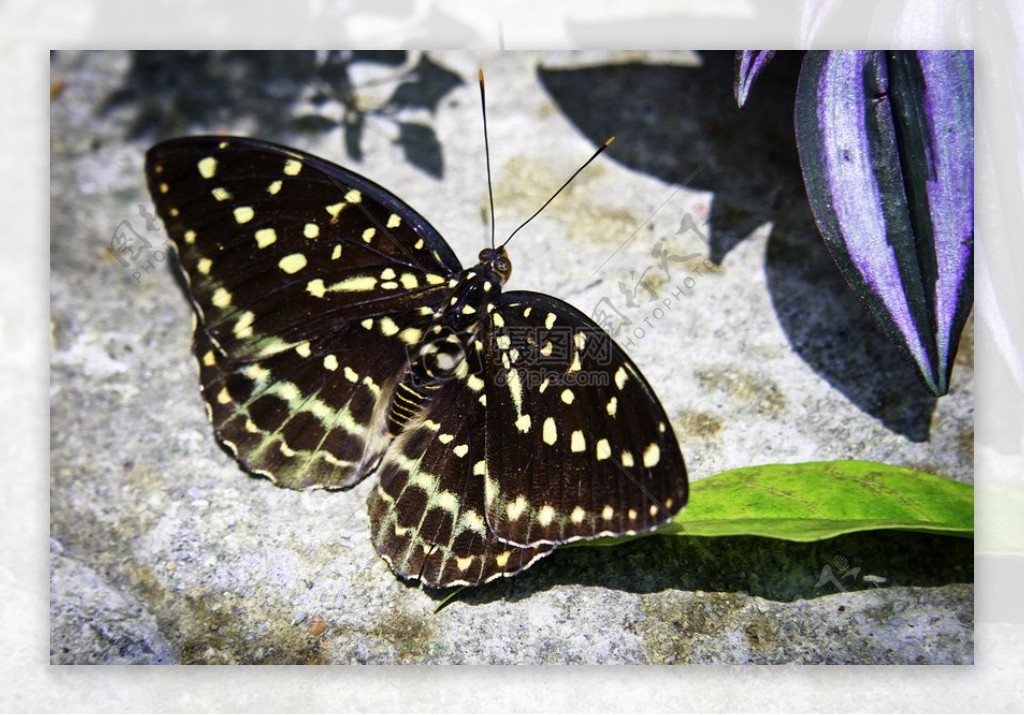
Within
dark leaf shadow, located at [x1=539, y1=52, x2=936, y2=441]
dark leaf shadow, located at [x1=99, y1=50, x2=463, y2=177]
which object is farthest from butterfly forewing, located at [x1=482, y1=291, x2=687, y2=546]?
dark leaf shadow, located at [x1=99, y1=50, x2=463, y2=177]

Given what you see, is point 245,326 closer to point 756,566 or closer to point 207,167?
point 207,167

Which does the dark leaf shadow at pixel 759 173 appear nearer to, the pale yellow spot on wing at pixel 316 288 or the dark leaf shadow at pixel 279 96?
the dark leaf shadow at pixel 279 96

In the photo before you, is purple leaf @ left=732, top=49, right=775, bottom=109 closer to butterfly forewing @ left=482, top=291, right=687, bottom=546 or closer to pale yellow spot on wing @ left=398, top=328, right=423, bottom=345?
butterfly forewing @ left=482, top=291, right=687, bottom=546

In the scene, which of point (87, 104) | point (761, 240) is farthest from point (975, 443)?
point (87, 104)

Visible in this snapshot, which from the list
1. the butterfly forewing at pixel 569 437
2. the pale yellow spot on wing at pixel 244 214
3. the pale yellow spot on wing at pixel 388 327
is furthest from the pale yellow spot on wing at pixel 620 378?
the pale yellow spot on wing at pixel 244 214

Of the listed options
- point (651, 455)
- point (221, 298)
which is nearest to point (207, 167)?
point (221, 298)
